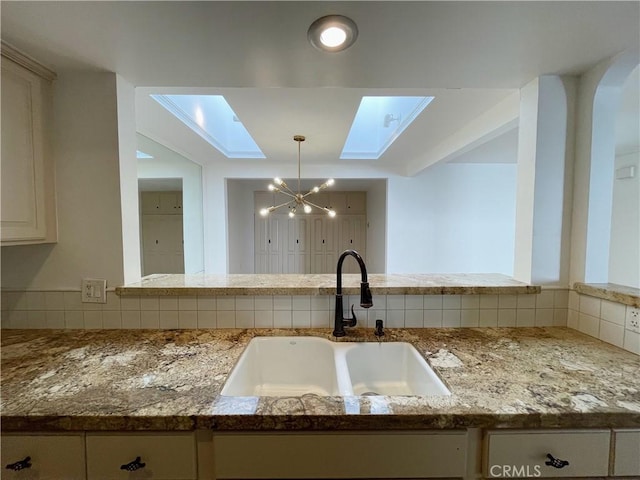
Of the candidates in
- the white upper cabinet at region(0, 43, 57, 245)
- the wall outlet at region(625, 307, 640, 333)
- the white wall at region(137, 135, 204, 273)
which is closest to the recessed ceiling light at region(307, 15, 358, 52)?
the white upper cabinet at region(0, 43, 57, 245)

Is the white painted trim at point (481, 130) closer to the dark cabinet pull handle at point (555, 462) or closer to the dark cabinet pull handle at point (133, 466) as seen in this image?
the dark cabinet pull handle at point (555, 462)

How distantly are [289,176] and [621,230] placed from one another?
4113mm

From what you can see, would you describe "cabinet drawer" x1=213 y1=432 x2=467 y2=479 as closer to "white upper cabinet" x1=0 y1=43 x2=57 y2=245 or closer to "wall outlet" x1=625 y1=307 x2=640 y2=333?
"wall outlet" x1=625 y1=307 x2=640 y2=333

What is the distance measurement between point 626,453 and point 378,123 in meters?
3.12

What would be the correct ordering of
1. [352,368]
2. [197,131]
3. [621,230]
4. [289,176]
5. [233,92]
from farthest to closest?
1. [289,176]
2. [621,230]
3. [197,131]
4. [233,92]
5. [352,368]

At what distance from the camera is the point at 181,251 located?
3.51m

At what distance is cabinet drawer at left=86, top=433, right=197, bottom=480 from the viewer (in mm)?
777

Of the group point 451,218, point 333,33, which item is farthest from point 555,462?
point 451,218

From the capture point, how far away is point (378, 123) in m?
3.21

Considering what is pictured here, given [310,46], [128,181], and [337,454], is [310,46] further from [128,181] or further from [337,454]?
[337,454]

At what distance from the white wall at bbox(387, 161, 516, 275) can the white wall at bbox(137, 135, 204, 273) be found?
2.61m

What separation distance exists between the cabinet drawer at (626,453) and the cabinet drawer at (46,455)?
151cm

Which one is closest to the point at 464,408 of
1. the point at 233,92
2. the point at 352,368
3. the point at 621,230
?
the point at 352,368

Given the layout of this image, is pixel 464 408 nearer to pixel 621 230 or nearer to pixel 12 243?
pixel 12 243
